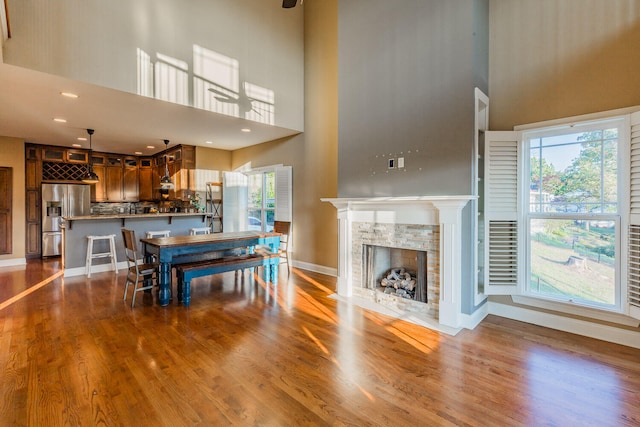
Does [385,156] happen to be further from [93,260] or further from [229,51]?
[93,260]

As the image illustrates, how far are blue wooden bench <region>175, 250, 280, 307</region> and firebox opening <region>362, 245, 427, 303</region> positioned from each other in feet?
5.07

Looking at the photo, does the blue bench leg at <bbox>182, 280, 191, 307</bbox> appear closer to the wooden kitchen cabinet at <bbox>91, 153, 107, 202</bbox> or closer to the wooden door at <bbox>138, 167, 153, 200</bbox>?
the wooden door at <bbox>138, 167, 153, 200</bbox>

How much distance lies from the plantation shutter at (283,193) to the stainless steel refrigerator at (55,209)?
4947 millimetres

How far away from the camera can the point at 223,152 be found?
7.68 m

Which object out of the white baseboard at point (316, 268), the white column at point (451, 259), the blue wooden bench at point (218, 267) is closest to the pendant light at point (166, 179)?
the blue wooden bench at point (218, 267)

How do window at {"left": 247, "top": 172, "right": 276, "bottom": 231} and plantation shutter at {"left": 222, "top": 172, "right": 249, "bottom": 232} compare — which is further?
plantation shutter at {"left": 222, "top": 172, "right": 249, "bottom": 232}

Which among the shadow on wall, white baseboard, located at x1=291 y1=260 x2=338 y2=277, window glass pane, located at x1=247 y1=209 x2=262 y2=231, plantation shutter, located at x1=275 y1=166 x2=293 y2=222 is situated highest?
the shadow on wall

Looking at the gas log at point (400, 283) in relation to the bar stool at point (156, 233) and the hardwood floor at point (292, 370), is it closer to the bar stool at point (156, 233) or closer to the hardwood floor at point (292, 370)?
the hardwood floor at point (292, 370)

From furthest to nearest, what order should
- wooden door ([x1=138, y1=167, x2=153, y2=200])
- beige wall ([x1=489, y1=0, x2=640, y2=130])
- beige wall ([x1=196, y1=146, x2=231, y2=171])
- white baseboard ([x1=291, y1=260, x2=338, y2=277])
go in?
1. wooden door ([x1=138, y1=167, x2=153, y2=200])
2. beige wall ([x1=196, y1=146, x2=231, y2=171])
3. white baseboard ([x1=291, y1=260, x2=338, y2=277])
4. beige wall ([x1=489, y1=0, x2=640, y2=130])

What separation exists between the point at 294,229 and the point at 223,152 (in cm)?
308

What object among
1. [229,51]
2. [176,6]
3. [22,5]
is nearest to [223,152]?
[229,51]

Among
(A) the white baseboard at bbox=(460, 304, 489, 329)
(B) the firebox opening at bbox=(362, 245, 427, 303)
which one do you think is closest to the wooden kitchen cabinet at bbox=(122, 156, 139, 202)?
(B) the firebox opening at bbox=(362, 245, 427, 303)

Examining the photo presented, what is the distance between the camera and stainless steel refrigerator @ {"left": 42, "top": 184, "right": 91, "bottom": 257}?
693cm

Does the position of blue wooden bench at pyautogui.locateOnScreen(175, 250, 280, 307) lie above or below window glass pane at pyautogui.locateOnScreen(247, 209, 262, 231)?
below
